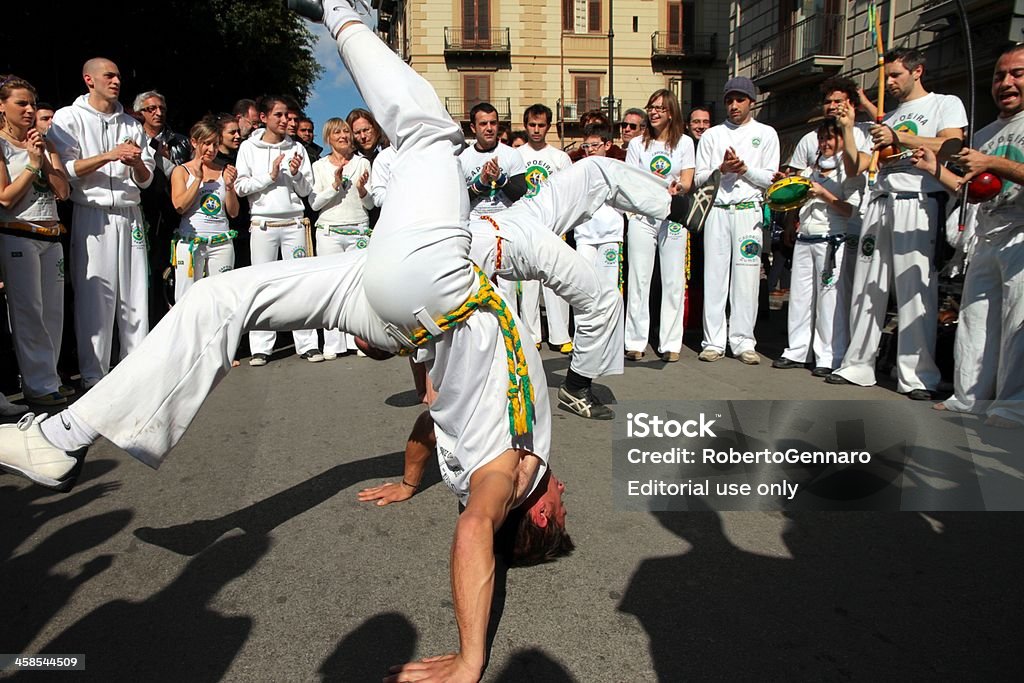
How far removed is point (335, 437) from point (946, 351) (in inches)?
194

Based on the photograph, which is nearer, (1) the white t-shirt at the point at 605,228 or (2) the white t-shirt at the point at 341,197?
(2) the white t-shirt at the point at 341,197

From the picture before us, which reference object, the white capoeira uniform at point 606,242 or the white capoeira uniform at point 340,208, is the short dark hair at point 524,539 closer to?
the white capoeira uniform at point 606,242

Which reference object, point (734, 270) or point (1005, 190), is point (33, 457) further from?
point (734, 270)

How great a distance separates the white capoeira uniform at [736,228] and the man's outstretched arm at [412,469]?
406 centimetres

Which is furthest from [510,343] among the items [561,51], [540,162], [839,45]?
[561,51]

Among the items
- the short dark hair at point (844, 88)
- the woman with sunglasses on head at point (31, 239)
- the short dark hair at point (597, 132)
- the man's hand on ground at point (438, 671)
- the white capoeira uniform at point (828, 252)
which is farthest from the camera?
the short dark hair at point (597, 132)

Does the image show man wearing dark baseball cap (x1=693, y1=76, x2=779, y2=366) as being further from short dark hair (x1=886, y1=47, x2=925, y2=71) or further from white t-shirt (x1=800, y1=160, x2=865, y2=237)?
short dark hair (x1=886, y1=47, x2=925, y2=71)

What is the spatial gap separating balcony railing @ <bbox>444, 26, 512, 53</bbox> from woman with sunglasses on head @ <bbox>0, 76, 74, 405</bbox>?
2886cm

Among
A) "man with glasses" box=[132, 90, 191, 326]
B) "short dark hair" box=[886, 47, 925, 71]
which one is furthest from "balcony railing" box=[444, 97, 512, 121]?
"short dark hair" box=[886, 47, 925, 71]

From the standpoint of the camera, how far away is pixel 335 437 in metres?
4.46

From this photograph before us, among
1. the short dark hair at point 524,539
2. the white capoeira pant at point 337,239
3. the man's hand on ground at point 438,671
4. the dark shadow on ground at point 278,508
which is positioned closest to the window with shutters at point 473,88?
the white capoeira pant at point 337,239

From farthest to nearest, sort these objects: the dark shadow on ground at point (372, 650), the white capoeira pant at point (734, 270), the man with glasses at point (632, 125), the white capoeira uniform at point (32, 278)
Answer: the man with glasses at point (632, 125), the white capoeira pant at point (734, 270), the white capoeira uniform at point (32, 278), the dark shadow on ground at point (372, 650)

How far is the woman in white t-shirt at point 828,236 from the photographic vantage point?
6.06 metres

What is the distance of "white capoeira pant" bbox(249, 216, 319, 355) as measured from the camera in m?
6.66
